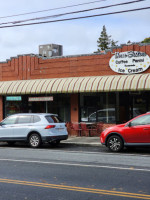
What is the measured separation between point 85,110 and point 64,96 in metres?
1.69

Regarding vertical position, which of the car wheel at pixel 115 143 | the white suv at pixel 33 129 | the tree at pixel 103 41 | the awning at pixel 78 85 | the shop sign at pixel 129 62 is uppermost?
the tree at pixel 103 41

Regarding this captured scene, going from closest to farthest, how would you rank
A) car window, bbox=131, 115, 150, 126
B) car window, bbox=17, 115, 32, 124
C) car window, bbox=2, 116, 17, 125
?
car window, bbox=131, 115, 150, 126
car window, bbox=17, 115, 32, 124
car window, bbox=2, 116, 17, 125

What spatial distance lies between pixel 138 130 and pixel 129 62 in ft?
23.5

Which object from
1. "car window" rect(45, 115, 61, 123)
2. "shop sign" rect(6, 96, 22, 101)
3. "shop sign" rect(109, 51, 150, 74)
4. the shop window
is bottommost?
"car window" rect(45, 115, 61, 123)

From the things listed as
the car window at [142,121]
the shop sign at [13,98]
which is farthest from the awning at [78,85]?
the car window at [142,121]

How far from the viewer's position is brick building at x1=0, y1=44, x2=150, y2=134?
19250mm

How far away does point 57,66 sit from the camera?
858 inches

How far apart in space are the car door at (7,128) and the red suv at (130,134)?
16.0 ft

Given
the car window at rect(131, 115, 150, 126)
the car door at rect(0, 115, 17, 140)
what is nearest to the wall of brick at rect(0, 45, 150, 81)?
the car door at rect(0, 115, 17, 140)

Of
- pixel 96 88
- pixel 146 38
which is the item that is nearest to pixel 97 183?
pixel 96 88

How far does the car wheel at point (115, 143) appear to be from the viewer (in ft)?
44.9

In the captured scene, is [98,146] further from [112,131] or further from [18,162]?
[18,162]

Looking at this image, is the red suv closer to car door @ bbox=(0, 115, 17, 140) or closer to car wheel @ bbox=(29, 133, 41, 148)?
car wheel @ bbox=(29, 133, 41, 148)

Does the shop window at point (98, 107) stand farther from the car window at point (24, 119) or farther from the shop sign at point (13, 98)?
the car window at point (24, 119)
